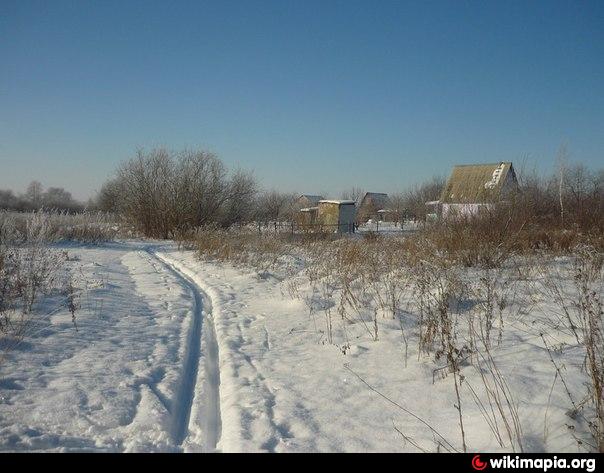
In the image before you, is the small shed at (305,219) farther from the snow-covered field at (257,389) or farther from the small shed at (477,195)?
the snow-covered field at (257,389)

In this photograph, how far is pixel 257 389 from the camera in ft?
12.3

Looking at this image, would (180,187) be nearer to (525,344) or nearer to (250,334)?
(250,334)

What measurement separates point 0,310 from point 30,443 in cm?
343

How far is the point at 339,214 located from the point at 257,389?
23.1 m

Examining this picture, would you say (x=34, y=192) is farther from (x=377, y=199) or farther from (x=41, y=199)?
(x=377, y=199)

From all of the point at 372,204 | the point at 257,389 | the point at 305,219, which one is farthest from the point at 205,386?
the point at 372,204

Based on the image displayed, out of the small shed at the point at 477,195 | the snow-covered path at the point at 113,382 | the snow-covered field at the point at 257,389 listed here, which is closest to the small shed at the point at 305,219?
the small shed at the point at 477,195

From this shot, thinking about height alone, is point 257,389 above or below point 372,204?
below

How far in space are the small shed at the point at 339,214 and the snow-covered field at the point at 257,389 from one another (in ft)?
67.5

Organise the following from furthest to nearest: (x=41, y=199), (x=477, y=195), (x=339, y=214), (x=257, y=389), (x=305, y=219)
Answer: (x=41, y=199) → (x=339, y=214) → (x=305, y=219) → (x=477, y=195) → (x=257, y=389)

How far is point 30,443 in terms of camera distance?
2.66 m

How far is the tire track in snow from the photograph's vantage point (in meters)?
2.96

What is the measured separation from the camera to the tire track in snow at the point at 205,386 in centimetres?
296

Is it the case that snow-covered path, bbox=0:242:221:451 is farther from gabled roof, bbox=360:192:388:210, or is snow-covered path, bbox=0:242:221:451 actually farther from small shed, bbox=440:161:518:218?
gabled roof, bbox=360:192:388:210
